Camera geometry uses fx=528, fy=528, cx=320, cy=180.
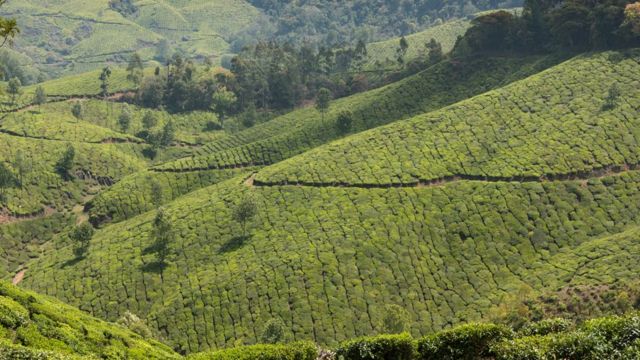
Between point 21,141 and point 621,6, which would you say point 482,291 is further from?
point 21,141

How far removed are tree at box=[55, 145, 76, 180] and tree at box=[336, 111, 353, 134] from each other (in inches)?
2567

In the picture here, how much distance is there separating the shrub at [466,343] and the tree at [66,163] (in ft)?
387

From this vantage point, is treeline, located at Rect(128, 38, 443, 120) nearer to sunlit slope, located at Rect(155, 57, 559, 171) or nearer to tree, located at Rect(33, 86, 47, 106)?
sunlit slope, located at Rect(155, 57, 559, 171)

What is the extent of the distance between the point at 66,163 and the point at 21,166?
11.0 m

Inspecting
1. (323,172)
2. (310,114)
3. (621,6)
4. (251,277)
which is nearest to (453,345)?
(251,277)

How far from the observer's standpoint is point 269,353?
32.2 m

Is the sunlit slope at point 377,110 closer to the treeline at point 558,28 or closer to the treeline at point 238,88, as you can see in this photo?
the treeline at point 558,28

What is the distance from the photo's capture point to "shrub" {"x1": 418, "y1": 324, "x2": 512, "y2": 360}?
1235 inches

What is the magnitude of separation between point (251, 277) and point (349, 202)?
2357 centimetres

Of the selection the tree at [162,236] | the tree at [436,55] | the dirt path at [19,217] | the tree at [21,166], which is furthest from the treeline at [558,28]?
the tree at [21,166]

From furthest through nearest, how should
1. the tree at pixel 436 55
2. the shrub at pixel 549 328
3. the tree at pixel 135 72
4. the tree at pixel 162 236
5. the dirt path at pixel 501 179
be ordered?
the tree at pixel 135 72 < the tree at pixel 436 55 < the dirt path at pixel 501 179 < the tree at pixel 162 236 < the shrub at pixel 549 328

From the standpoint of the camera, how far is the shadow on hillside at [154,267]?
82.3 meters

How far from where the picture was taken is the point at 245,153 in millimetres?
133250

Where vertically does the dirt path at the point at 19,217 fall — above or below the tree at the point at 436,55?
below
